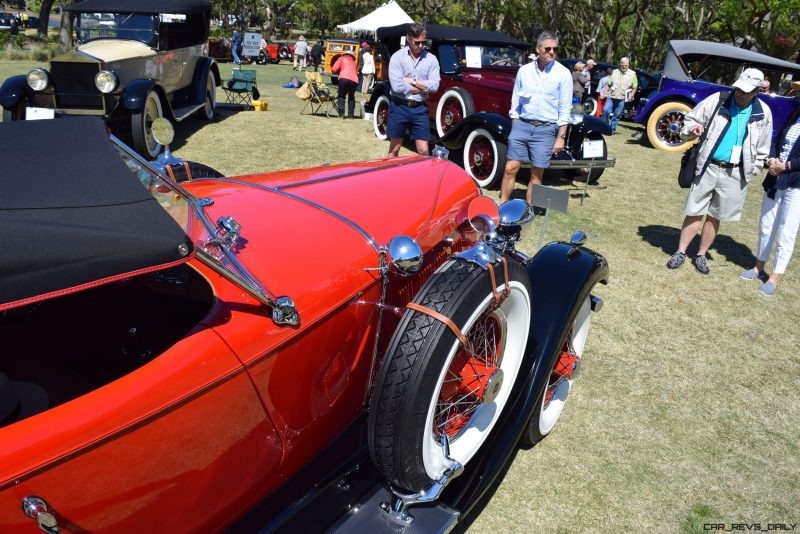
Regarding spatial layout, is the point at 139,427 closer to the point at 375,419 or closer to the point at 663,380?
the point at 375,419

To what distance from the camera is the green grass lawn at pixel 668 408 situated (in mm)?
2537

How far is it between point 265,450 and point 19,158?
102 cm

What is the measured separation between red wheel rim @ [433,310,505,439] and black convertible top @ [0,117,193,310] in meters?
1.15

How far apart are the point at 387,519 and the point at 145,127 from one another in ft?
22.8

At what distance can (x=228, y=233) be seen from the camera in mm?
1714

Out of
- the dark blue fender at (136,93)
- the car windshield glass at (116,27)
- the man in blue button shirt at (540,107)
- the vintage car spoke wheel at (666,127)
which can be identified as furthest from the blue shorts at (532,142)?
the vintage car spoke wheel at (666,127)

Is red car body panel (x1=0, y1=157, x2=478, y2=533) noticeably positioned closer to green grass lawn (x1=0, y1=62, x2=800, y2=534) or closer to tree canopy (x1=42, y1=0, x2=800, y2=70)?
green grass lawn (x1=0, y1=62, x2=800, y2=534)

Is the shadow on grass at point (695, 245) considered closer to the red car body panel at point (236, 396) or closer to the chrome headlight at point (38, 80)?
the red car body panel at point (236, 396)

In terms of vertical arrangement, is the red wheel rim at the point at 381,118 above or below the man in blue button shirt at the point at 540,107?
below

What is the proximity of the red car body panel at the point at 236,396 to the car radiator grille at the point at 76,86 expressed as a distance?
6483 millimetres

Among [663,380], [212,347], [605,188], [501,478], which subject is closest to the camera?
[212,347]

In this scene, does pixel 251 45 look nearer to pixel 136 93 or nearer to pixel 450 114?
pixel 450 114

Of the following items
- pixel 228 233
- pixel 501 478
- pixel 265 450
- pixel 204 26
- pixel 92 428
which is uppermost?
pixel 204 26

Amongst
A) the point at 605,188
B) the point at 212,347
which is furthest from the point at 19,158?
the point at 605,188
